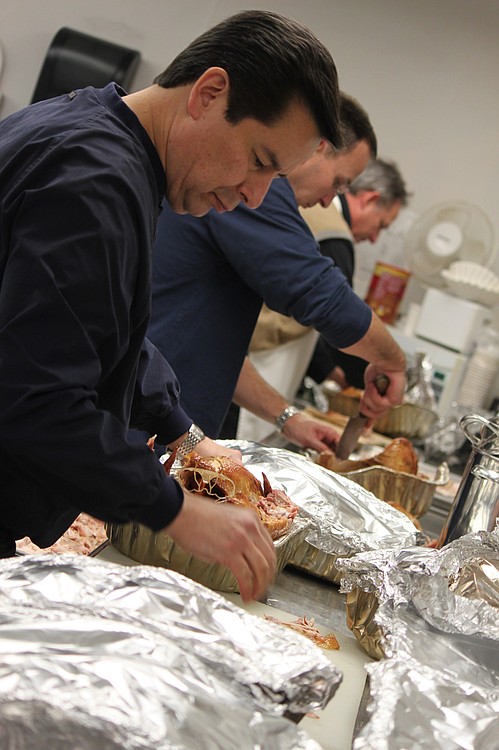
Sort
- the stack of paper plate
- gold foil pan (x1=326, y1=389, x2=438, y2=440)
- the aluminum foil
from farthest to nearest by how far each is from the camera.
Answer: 1. the stack of paper plate
2. gold foil pan (x1=326, y1=389, x2=438, y2=440)
3. the aluminum foil

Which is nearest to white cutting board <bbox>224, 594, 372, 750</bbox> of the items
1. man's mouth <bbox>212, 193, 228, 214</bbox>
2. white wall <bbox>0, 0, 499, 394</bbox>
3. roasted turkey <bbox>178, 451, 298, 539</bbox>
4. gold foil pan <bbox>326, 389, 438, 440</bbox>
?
roasted turkey <bbox>178, 451, 298, 539</bbox>

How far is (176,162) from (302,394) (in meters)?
2.70

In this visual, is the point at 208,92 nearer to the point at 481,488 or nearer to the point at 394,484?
the point at 481,488

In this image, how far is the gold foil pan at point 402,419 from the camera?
3408 mm

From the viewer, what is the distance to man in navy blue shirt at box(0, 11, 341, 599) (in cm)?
98

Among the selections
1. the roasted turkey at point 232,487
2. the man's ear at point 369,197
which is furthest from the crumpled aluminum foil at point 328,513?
the man's ear at point 369,197

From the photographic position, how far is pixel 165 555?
1.35m

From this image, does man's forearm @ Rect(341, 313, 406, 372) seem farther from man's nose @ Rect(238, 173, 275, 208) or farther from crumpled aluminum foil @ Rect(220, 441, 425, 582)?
man's nose @ Rect(238, 173, 275, 208)

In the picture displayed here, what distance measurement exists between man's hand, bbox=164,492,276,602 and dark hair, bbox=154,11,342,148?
53 centimetres

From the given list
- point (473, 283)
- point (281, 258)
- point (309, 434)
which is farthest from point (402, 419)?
point (281, 258)

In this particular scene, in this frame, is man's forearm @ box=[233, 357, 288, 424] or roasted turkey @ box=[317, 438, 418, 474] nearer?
roasted turkey @ box=[317, 438, 418, 474]

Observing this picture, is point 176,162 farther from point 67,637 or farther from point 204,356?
point 204,356

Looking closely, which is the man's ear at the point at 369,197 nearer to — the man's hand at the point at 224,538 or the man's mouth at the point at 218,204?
the man's mouth at the point at 218,204

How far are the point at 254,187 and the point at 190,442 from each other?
0.53 metres
